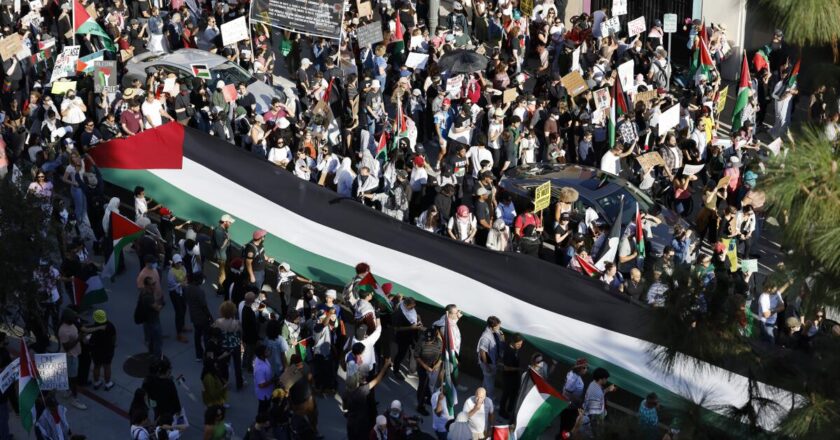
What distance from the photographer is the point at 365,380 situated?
1427 centimetres

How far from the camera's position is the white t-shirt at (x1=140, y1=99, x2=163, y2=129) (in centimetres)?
2075

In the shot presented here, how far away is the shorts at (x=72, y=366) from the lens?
15008 mm

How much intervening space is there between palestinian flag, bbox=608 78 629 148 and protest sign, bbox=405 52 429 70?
4326 millimetres

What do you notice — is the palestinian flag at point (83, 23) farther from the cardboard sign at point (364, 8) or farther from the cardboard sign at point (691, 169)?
the cardboard sign at point (691, 169)

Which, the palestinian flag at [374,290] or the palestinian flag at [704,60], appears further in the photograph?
the palestinian flag at [704,60]

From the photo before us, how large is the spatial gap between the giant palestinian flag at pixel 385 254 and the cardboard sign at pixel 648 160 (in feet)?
14.4

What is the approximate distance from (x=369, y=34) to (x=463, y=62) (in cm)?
225

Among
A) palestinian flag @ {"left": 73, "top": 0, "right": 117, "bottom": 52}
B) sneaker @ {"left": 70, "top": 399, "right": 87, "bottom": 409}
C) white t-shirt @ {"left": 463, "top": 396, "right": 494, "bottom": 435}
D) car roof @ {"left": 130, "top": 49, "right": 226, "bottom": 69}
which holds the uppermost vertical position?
palestinian flag @ {"left": 73, "top": 0, "right": 117, "bottom": 52}

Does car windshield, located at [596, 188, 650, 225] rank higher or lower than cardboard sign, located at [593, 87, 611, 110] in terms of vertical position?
lower

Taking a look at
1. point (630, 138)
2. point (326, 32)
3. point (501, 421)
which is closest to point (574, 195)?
point (630, 138)

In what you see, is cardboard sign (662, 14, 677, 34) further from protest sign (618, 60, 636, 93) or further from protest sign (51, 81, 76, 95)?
protest sign (51, 81, 76, 95)

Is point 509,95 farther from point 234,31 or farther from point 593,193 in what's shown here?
point 234,31

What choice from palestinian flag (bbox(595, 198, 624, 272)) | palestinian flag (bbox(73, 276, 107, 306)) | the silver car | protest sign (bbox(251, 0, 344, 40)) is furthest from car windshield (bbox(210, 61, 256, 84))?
palestinian flag (bbox(595, 198, 624, 272))

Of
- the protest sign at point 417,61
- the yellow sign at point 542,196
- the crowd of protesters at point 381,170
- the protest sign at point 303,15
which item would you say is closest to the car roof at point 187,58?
the crowd of protesters at point 381,170
